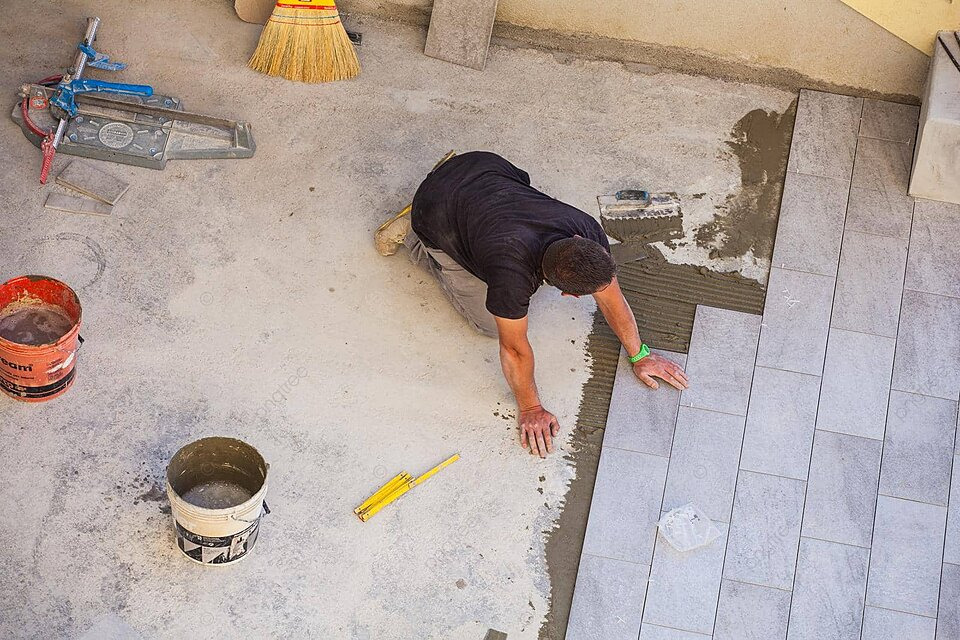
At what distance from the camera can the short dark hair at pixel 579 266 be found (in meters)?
3.45

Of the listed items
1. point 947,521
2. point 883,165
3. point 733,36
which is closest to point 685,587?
point 947,521

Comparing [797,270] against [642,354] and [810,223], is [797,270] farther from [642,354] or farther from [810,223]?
[642,354]

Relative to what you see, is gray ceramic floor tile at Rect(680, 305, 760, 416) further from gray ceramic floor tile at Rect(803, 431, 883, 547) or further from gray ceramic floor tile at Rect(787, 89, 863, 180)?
gray ceramic floor tile at Rect(787, 89, 863, 180)

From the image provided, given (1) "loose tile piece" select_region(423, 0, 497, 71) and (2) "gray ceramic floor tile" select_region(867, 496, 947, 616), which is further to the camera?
(1) "loose tile piece" select_region(423, 0, 497, 71)

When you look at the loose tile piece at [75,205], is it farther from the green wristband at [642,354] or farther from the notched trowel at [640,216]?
the green wristband at [642,354]

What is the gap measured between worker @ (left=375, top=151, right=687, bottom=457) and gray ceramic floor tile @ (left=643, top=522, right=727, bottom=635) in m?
0.62

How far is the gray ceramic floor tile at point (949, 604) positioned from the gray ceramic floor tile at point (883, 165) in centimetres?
185

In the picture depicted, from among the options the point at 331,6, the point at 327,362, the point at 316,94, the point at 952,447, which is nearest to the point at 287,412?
the point at 327,362

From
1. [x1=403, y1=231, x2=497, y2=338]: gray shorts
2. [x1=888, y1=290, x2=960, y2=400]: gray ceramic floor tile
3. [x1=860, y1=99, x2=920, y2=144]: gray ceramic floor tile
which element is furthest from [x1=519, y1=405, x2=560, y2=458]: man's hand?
[x1=860, y1=99, x2=920, y2=144]: gray ceramic floor tile

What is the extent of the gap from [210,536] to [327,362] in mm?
952

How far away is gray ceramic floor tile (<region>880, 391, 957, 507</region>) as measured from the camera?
4.07m

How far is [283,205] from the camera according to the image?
15.3 ft

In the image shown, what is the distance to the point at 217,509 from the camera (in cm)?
348

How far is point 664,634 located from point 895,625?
2.77ft
